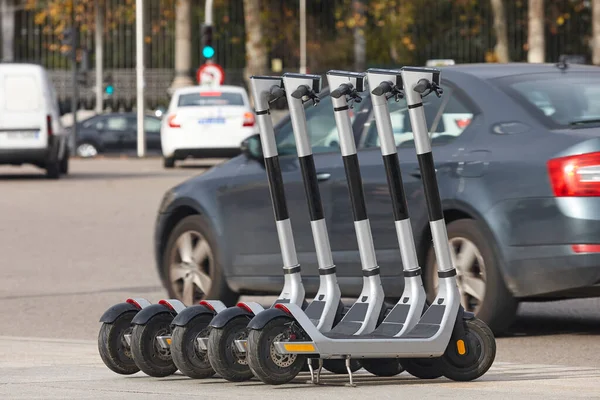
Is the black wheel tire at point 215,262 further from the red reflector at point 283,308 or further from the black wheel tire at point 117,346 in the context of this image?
the red reflector at point 283,308

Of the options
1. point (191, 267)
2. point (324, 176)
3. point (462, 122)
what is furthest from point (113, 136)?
point (462, 122)

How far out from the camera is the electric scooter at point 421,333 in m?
6.64

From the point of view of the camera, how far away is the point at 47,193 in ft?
80.8

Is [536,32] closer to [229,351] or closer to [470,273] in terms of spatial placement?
[470,273]

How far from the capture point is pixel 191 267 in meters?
10.8

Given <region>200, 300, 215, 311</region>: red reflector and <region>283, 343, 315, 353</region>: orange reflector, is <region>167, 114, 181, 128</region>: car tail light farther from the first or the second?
<region>283, 343, 315, 353</region>: orange reflector

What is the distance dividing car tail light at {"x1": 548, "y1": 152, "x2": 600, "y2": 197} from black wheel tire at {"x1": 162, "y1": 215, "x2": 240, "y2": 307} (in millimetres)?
2511

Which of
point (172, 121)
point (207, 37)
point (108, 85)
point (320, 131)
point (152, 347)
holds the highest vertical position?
point (207, 37)

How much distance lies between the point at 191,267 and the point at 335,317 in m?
3.83

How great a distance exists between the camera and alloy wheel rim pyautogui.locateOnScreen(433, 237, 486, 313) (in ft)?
30.5

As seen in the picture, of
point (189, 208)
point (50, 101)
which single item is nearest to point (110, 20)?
point (50, 101)

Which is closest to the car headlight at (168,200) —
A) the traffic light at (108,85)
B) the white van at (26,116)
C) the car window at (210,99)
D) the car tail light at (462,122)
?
the car tail light at (462,122)

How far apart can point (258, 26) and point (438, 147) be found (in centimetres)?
4202

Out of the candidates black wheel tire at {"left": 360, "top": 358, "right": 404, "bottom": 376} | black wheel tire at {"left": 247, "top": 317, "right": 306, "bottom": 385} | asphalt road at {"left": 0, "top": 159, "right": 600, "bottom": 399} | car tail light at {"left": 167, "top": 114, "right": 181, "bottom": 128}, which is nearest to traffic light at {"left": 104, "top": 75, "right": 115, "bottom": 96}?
car tail light at {"left": 167, "top": 114, "right": 181, "bottom": 128}
